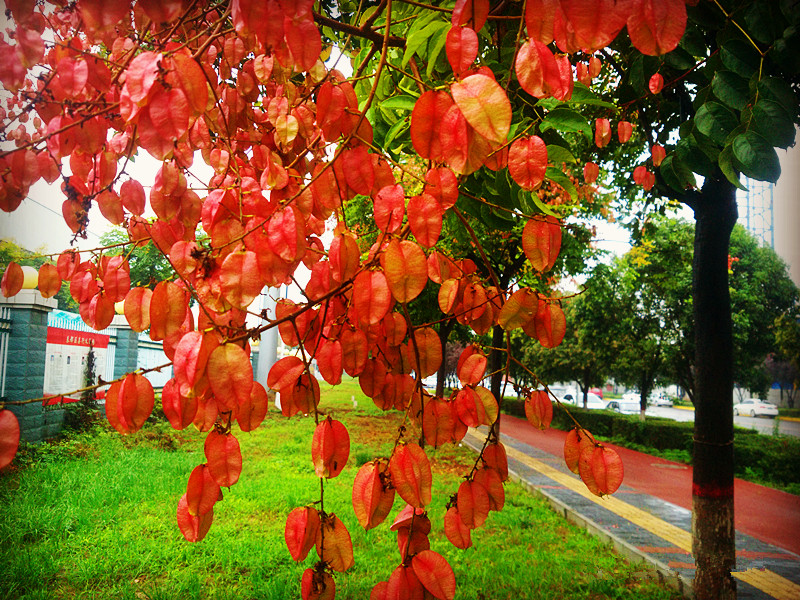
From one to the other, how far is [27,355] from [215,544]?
386cm

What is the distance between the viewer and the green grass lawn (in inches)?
130

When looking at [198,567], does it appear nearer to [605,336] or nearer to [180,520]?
[180,520]

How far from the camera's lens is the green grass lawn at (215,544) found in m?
3.31

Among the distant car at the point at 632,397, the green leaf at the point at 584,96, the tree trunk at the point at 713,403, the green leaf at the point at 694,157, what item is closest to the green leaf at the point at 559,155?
the green leaf at the point at 584,96

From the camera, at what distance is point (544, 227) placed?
114cm

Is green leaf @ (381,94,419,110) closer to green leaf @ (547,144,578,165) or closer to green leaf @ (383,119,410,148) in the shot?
green leaf @ (383,119,410,148)

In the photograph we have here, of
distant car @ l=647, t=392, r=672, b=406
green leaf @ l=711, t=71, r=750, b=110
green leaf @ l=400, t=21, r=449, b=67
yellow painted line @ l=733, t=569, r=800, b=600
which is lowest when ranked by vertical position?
distant car @ l=647, t=392, r=672, b=406

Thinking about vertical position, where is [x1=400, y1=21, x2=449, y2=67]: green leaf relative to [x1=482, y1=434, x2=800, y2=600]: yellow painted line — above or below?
above

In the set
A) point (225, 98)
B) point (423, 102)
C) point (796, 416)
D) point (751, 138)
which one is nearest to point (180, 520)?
point (423, 102)

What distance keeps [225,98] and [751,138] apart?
1489 mm

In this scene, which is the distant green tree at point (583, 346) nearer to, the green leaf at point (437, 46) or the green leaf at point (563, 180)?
the green leaf at point (563, 180)

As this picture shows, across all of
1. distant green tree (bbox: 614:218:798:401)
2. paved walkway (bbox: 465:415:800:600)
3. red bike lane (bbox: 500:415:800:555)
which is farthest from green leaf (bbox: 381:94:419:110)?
distant green tree (bbox: 614:218:798:401)

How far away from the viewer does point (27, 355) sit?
5.89 meters

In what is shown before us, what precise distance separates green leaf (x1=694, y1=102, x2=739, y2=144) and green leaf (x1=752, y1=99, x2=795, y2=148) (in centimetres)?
14
